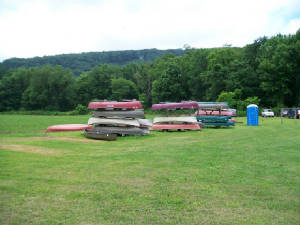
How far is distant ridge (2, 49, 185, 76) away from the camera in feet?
434

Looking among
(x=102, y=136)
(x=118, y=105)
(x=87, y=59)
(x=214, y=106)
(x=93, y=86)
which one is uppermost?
(x=87, y=59)

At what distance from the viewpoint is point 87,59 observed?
14162 centimetres

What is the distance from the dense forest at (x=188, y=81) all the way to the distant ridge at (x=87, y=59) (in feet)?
103

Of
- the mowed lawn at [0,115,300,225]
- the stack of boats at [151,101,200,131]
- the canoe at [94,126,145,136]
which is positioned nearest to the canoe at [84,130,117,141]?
the canoe at [94,126,145,136]

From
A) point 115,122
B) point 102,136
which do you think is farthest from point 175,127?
point 102,136

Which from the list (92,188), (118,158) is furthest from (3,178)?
(118,158)

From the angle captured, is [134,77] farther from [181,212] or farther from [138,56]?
[181,212]

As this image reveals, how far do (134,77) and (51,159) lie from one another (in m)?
85.9

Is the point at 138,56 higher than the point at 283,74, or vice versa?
the point at 138,56

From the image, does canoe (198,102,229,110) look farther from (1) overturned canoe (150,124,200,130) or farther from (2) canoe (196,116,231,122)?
(1) overturned canoe (150,124,200,130)

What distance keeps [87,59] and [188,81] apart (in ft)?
248

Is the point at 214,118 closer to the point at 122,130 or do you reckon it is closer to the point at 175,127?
the point at 175,127

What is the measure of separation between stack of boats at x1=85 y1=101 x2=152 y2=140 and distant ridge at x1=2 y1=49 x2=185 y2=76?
110 metres

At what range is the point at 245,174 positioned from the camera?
7.70 metres
